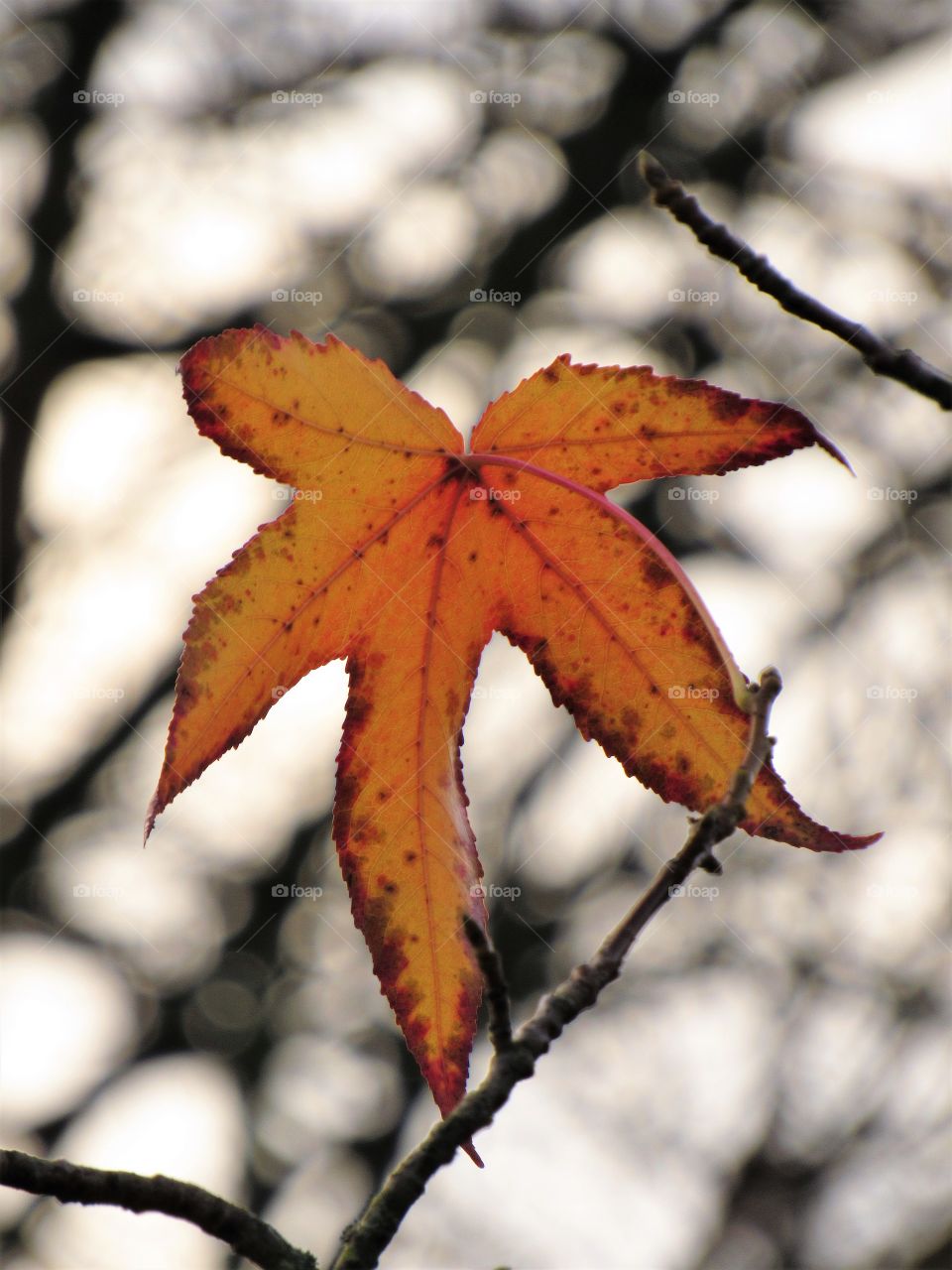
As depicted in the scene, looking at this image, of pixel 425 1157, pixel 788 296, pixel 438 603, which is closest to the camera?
pixel 425 1157

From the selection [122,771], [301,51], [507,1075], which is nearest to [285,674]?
[507,1075]

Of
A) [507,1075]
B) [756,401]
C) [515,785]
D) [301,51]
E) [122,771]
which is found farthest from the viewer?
[515,785]

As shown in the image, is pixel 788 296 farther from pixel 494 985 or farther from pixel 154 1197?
pixel 154 1197

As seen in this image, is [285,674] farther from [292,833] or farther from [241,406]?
[292,833]

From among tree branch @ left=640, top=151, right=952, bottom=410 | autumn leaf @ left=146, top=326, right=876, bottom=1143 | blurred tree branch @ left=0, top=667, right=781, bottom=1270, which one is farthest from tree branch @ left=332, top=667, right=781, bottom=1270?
tree branch @ left=640, top=151, right=952, bottom=410

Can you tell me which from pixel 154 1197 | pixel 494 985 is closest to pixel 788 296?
pixel 494 985

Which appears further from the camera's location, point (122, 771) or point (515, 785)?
point (515, 785)
